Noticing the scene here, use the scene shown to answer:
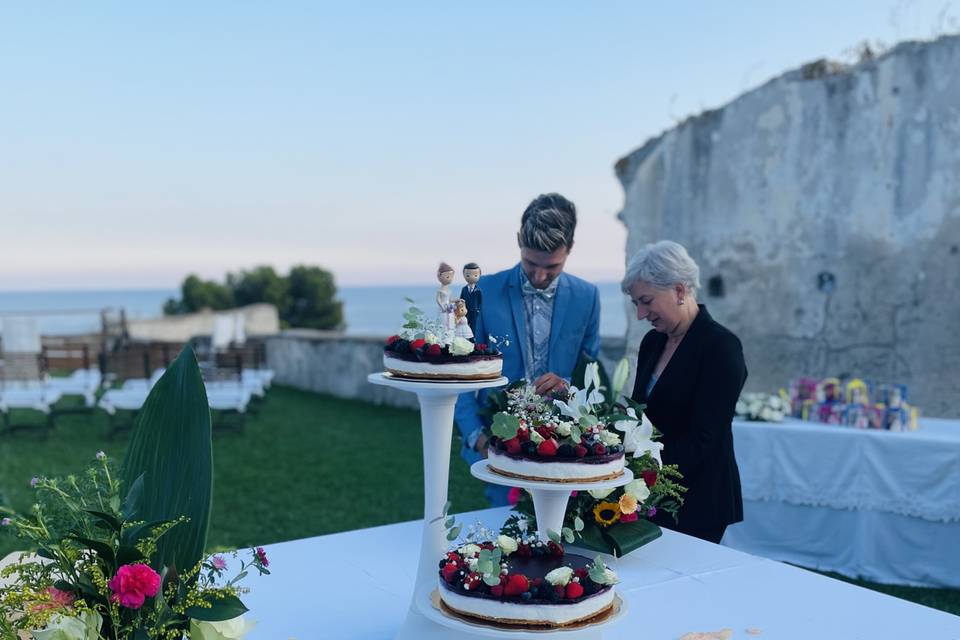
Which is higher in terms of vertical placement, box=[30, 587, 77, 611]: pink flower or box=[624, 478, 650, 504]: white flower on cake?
box=[30, 587, 77, 611]: pink flower

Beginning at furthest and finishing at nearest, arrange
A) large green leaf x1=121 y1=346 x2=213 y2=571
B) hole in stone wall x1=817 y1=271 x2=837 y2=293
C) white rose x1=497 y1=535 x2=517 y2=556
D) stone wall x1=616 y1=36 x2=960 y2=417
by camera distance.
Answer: hole in stone wall x1=817 y1=271 x2=837 y2=293
stone wall x1=616 y1=36 x2=960 y2=417
white rose x1=497 y1=535 x2=517 y2=556
large green leaf x1=121 y1=346 x2=213 y2=571

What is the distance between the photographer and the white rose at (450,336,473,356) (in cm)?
192

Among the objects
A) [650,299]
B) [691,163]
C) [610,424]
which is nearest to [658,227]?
[691,163]

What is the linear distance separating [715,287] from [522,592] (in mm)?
8127

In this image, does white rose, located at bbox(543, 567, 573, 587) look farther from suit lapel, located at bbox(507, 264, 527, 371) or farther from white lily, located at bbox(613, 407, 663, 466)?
suit lapel, located at bbox(507, 264, 527, 371)

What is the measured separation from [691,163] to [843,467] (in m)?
5.17

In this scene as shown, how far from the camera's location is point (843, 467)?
16.9 ft

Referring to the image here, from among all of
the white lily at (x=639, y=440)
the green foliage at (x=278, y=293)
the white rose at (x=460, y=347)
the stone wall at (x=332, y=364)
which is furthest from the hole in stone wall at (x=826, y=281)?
the green foliage at (x=278, y=293)

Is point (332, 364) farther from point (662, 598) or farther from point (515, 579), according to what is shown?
point (515, 579)

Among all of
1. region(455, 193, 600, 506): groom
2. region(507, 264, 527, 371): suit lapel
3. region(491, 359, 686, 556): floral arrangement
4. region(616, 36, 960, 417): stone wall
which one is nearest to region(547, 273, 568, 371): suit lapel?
region(455, 193, 600, 506): groom

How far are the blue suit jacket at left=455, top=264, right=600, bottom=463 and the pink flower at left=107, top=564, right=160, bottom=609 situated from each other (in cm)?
169

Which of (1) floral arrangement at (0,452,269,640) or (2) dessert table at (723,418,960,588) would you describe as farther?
(2) dessert table at (723,418,960,588)

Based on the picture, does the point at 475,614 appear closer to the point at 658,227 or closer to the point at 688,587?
the point at 688,587

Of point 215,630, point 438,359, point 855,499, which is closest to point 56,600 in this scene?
point 215,630
